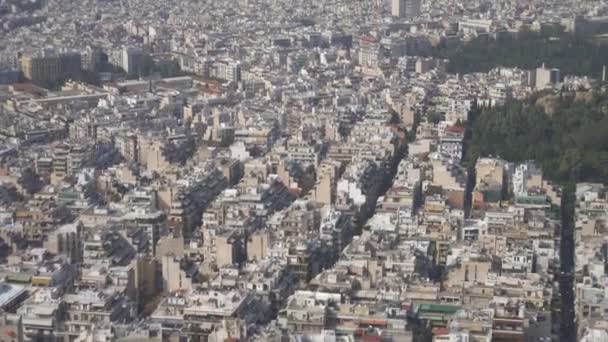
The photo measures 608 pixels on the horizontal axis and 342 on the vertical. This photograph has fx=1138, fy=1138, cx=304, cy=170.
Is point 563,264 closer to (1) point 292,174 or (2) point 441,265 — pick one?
(2) point 441,265

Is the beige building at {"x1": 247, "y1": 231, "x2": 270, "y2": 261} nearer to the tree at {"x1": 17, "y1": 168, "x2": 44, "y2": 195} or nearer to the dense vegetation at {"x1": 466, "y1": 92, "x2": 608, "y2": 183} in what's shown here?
the tree at {"x1": 17, "y1": 168, "x2": 44, "y2": 195}

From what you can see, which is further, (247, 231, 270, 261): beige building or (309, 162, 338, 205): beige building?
(309, 162, 338, 205): beige building

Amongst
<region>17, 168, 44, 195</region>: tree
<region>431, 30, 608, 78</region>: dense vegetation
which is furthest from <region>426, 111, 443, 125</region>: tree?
<region>17, 168, 44, 195</region>: tree

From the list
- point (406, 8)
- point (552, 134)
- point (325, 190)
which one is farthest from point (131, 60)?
point (325, 190)

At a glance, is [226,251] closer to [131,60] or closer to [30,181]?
[30,181]

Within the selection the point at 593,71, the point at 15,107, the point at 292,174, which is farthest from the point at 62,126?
the point at 593,71

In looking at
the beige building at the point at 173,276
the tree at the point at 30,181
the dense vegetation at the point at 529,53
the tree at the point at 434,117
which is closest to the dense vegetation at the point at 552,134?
the tree at the point at 434,117

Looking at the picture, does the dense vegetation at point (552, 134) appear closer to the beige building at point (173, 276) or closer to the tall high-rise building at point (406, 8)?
the beige building at point (173, 276)
